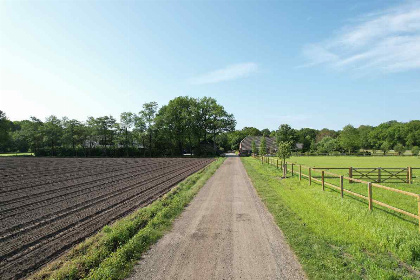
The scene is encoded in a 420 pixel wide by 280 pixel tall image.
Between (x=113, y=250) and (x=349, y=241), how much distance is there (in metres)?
6.17

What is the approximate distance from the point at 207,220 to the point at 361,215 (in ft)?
16.9

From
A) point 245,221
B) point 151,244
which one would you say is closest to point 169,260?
point 151,244

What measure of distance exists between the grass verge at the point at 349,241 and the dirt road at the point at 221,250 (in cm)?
45

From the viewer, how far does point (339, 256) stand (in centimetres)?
505

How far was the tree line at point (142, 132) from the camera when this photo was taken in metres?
62.8

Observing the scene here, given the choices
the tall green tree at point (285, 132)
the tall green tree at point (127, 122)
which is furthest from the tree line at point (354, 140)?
the tall green tree at point (127, 122)

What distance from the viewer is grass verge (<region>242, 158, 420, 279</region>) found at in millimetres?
4461

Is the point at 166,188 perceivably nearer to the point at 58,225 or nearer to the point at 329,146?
the point at 58,225

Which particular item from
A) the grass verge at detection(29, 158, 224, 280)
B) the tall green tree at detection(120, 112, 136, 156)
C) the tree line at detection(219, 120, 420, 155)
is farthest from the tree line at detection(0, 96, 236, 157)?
the grass verge at detection(29, 158, 224, 280)

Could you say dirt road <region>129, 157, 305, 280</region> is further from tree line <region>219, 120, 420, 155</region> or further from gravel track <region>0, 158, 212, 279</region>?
tree line <region>219, 120, 420, 155</region>

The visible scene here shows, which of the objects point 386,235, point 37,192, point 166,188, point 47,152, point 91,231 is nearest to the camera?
point 386,235

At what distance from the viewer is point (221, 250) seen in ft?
18.1

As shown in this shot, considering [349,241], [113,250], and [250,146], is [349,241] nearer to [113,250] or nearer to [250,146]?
[113,250]

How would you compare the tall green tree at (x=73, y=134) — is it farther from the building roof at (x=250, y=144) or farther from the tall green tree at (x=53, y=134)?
the building roof at (x=250, y=144)
